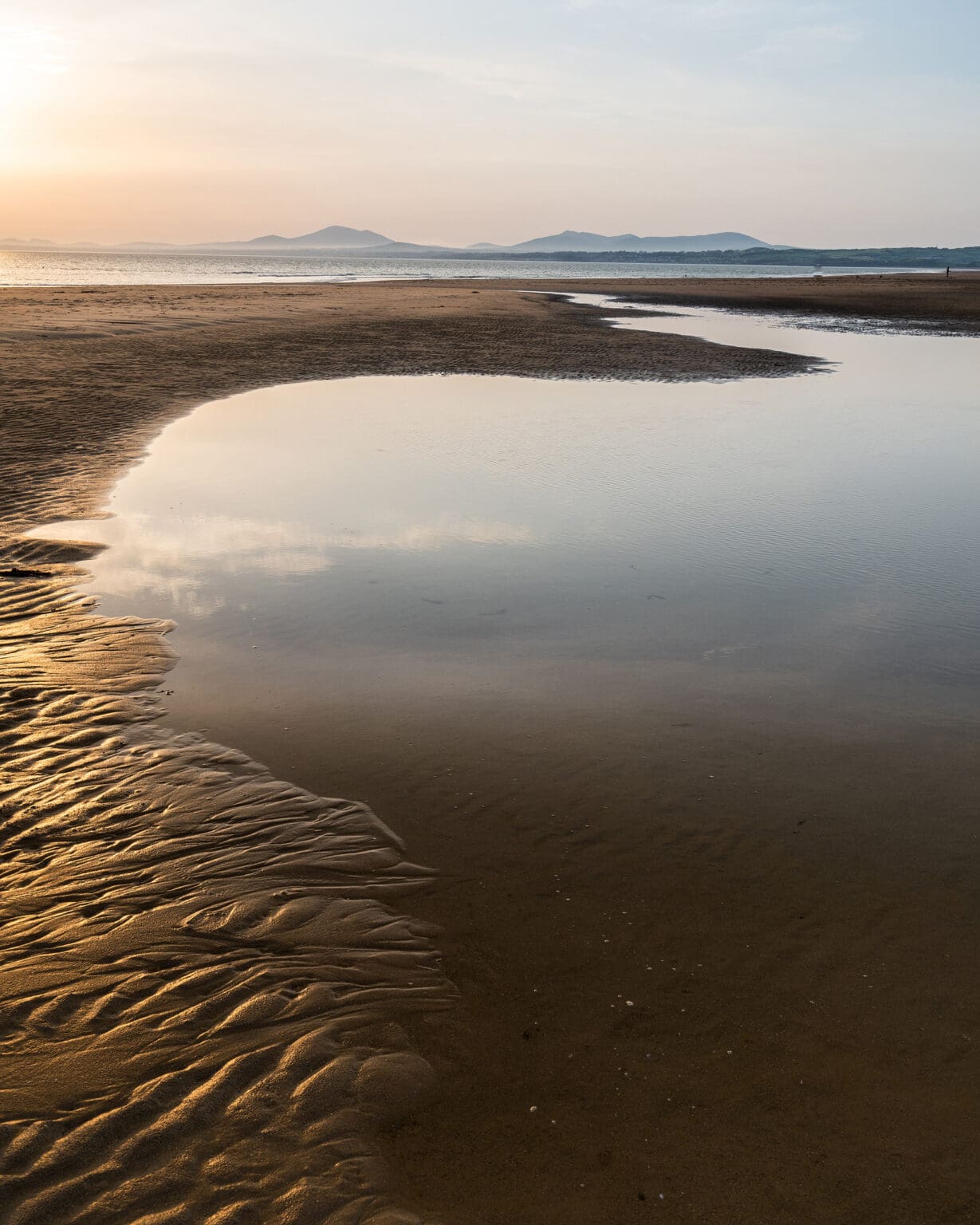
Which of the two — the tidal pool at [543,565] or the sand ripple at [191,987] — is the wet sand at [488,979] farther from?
the tidal pool at [543,565]

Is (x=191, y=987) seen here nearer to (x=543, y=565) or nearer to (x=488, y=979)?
(x=488, y=979)

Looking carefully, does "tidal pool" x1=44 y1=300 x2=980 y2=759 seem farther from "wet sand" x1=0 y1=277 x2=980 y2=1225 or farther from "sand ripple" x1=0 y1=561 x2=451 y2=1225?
"sand ripple" x1=0 y1=561 x2=451 y2=1225

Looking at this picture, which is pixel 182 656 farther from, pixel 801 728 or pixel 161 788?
pixel 801 728

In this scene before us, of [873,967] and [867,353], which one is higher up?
[867,353]

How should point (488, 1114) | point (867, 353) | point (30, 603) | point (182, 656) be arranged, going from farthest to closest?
point (867, 353)
point (30, 603)
point (182, 656)
point (488, 1114)

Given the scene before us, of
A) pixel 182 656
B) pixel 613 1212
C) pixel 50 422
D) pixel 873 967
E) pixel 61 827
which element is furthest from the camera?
pixel 50 422

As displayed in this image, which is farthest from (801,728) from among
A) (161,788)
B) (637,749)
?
(161,788)

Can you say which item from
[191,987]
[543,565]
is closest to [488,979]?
[191,987]

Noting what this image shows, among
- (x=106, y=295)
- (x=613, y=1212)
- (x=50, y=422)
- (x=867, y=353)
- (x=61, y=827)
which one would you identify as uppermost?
(x=106, y=295)

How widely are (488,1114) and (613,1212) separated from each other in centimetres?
59

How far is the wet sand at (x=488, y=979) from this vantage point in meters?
3.30

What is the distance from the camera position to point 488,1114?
3.55m

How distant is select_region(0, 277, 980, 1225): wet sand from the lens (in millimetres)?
3301

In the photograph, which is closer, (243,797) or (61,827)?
(61,827)
